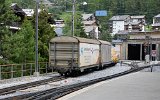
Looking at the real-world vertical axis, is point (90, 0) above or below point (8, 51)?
above

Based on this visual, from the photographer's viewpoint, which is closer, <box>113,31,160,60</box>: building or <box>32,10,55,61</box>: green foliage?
<box>32,10,55,61</box>: green foliage

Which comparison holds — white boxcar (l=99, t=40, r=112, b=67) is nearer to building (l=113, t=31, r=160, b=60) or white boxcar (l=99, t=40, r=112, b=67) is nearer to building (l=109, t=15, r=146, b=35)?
building (l=113, t=31, r=160, b=60)

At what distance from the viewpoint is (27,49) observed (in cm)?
3688

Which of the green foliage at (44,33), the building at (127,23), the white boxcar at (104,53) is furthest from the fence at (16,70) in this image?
the building at (127,23)

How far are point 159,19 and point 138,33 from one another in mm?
32598

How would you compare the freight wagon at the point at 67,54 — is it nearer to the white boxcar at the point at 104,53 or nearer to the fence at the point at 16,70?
the fence at the point at 16,70

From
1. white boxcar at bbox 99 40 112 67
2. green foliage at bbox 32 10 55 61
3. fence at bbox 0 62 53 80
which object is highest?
green foliage at bbox 32 10 55 61

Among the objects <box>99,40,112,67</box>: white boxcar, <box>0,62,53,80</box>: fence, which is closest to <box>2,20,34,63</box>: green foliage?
<box>0,62,53,80</box>: fence

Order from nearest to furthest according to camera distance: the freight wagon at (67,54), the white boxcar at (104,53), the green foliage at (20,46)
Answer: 1. the freight wagon at (67,54)
2. the green foliage at (20,46)
3. the white boxcar at (104,53)

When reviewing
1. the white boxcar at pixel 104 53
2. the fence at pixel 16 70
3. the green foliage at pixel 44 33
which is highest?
the green foliage at pixel 44 33

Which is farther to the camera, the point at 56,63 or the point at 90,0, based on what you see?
the point at 90,0

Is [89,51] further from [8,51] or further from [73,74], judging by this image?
[8,51]

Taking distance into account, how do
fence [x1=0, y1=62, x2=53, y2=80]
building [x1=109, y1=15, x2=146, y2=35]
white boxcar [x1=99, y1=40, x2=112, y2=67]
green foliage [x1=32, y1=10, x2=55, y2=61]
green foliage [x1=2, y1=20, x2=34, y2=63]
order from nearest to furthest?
fence [x1=0, y1=62, x2=53, y2=80], green foliage [x1=2, y1=20, x2=34, y2=63], green foliage [x1=32, y1=10, x2=55, y2=61], white boxcar [x1=99, y1=40, x2=112, y2=67], building [x1=109, y1=15, x2=146, y2=35]

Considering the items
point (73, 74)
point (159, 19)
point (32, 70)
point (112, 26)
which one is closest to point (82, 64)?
point (73, 74)
